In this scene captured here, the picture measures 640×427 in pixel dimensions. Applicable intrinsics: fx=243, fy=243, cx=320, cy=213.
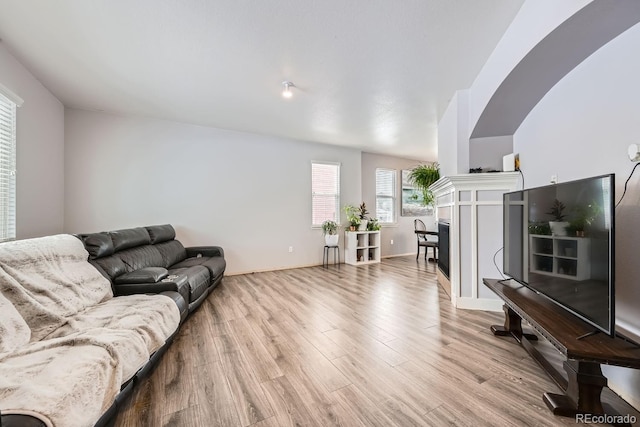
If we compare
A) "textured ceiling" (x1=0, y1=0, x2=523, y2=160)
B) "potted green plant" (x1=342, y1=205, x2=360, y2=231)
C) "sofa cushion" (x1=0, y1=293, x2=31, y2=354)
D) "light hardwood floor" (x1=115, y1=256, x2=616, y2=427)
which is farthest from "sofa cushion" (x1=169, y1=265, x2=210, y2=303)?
"potted green plant" (x1=342, y1=205, x2=360, y2=231)

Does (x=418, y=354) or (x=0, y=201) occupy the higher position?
(x=0, y=201)

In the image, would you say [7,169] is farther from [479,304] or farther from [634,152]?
[479,304]

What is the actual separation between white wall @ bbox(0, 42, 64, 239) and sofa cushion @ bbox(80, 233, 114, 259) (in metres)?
0.91

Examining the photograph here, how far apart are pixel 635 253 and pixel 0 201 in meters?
5.06

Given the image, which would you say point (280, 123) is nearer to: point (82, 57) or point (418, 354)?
point (82, 57)

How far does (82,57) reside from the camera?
239cm

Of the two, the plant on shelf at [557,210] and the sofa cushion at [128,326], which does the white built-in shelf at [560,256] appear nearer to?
the plant on shelf at [557,210]

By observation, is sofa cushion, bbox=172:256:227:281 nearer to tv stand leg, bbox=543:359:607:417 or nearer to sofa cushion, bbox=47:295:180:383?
sofa cushion, bbox=47:295:180:383

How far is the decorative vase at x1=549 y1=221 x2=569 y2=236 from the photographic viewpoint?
1.55 meters

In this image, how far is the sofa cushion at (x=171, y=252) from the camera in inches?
129

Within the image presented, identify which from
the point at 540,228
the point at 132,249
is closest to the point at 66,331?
the point at 132,249

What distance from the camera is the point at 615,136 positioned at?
1.55 metres

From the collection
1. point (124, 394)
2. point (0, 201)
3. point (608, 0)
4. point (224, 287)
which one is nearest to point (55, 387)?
point (124, 394)

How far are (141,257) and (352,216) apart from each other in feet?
12.9
